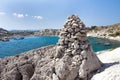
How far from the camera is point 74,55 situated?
18.3 meters

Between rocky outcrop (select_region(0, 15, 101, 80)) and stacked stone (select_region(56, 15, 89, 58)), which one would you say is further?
stacked stone (select_region(56, 15, 89, 58))

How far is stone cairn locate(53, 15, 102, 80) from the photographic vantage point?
17.6 metres

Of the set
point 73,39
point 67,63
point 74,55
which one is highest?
point 73,39

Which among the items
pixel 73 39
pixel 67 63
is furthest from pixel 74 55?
pixel 73 39

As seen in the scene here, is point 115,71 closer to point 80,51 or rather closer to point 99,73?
point 99,73

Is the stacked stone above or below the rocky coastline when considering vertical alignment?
above

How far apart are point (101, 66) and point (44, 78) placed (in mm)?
4792

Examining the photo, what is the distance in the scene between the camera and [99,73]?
17.7 m

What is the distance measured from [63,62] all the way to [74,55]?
107cm

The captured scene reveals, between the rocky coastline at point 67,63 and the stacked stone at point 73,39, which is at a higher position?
the stacked stone at point 73,39

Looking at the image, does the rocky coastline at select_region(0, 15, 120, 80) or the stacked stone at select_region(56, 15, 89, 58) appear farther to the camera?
the stacked stone at select_region(56, 15, 89, 58)

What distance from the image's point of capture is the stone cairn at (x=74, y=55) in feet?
57.8

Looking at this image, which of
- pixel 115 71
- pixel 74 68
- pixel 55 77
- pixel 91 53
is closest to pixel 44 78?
pixel 55 77

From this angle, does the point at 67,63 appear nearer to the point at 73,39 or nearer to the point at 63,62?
the point at 63,62
